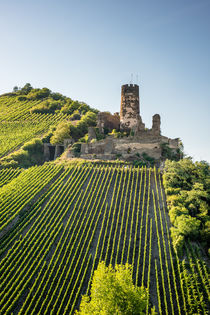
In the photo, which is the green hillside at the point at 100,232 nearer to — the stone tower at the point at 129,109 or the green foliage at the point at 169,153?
the green foliage at the point at 169,153

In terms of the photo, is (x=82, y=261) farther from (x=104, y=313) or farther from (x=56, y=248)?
(x=104, y=313)

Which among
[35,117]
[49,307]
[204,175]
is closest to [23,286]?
[49,307]

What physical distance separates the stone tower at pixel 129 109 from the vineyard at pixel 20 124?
12.5 meters

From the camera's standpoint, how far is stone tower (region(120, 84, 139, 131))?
1379 inches

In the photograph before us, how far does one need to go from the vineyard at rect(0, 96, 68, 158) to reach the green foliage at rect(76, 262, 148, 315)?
25.7m

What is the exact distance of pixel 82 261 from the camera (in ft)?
55.9

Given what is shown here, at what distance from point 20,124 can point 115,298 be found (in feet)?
121

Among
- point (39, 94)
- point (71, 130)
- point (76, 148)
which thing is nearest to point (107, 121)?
point (71, 130)

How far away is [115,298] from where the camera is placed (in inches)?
477

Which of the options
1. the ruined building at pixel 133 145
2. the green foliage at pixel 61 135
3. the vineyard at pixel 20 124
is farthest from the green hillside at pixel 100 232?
the vineyard at pixel 20 124

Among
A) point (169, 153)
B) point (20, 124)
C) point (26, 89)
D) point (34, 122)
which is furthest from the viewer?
point (26, 89)

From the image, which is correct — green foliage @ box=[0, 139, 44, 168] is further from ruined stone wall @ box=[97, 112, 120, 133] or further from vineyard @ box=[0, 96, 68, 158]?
ruined stone wall @ box=[97, 112, 120, 133]

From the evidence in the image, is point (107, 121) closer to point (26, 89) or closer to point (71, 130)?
point (71, 130)

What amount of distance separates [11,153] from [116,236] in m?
21.0
